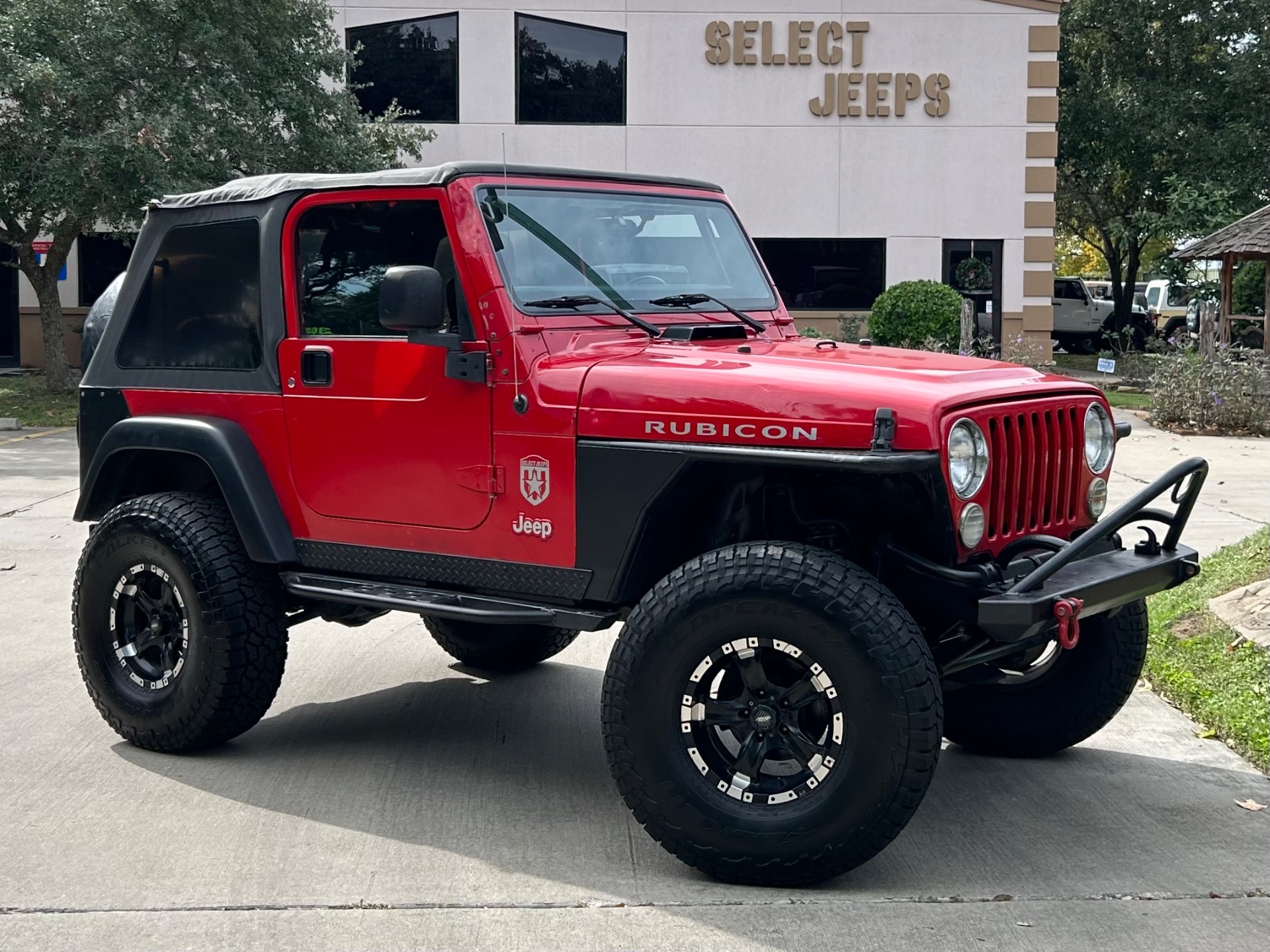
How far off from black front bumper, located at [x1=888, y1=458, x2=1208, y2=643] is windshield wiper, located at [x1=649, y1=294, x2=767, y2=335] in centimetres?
135

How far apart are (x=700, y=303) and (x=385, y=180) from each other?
1182mm

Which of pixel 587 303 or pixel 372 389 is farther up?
pixel 587 303

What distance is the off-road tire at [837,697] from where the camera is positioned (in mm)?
3941

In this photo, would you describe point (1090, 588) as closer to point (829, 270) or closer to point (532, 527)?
point (532, 527)

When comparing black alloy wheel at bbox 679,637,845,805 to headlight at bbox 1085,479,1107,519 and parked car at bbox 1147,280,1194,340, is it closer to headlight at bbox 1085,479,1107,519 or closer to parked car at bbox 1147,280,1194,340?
headlight at bbox 1085,479,1107,519

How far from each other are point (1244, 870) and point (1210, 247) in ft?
58.2

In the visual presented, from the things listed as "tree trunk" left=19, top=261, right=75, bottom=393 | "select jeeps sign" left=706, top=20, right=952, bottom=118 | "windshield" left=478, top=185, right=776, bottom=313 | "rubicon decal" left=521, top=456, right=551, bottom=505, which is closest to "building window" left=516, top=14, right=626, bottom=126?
"select jeeps sign" left=706, top=20, right=952, bottom=118

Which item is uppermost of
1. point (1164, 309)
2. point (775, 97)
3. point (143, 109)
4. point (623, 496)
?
point (775, 97)

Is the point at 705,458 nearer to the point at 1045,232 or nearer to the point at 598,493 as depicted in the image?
the point at 598,493

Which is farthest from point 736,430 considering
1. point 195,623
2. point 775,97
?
point 775,97

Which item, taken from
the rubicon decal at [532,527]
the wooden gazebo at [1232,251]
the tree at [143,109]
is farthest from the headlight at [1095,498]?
the wooden gazebo at [1232,251]

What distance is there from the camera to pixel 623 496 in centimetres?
446

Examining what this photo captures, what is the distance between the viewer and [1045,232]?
2375 centimetres

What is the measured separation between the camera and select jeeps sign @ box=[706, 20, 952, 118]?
2312cm
